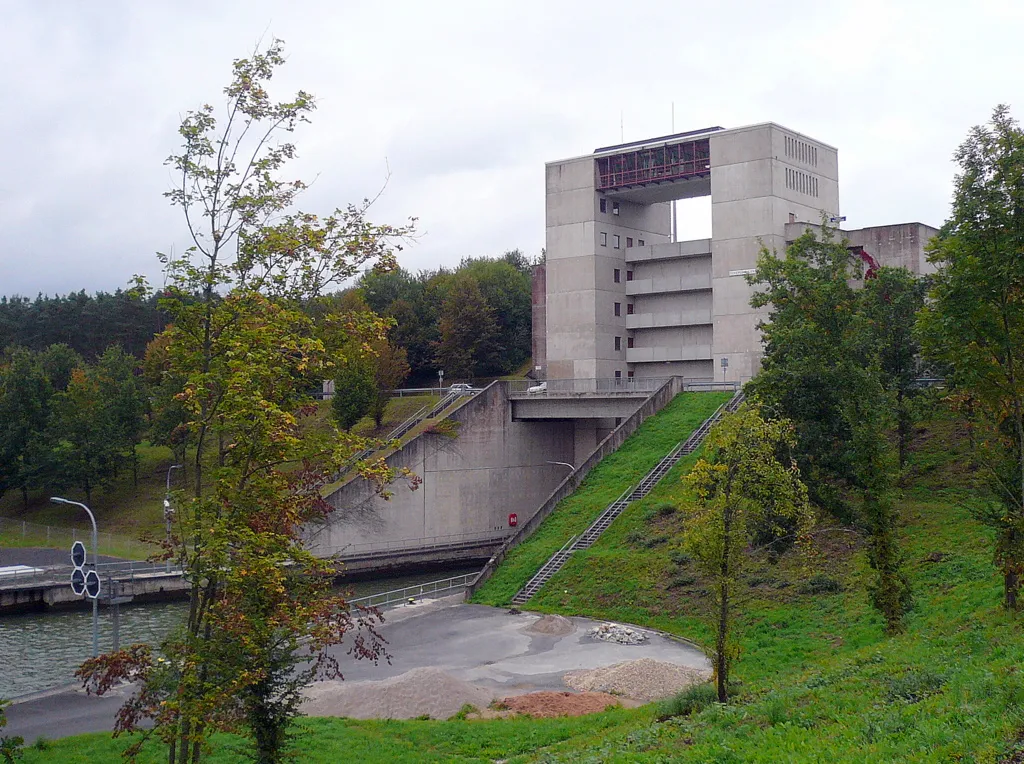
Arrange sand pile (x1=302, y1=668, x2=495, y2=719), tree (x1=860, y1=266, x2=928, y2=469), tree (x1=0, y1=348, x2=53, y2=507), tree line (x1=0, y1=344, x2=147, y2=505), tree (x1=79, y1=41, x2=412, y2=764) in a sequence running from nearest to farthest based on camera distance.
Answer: tree (x1=79, y1=41, x2=412, y2=764) < sand pile (x1=302, y1=668, x2=495, y2=719) < tree (x1=860, y1=266, x2=928, y2=469) < tree line (x1=0, y1=344, x2=147, y2=505) < tree (x1=0, y1=348, x2=53, y2=507)

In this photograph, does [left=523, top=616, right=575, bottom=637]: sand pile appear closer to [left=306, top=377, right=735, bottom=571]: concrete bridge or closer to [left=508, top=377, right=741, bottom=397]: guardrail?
[left=306, top=377, right=735, bottom=571]: concrete bridge

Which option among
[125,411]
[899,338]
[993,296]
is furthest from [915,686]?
[125,411]

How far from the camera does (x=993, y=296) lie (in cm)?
2086

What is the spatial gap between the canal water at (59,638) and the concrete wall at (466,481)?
202 inches

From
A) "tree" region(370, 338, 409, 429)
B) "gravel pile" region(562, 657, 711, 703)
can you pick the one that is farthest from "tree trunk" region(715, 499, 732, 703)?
"tree" region(370, 338, 409, 429)

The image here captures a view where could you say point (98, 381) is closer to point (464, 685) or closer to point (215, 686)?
point (464, 685)

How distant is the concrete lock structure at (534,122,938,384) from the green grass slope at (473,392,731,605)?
22.9ft

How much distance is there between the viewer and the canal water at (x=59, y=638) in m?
30.1

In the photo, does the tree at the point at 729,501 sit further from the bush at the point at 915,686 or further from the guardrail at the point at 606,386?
the guardrail at the point at 606,386

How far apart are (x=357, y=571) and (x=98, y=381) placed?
93.0 feet

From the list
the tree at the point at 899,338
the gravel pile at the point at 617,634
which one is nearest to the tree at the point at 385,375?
the gravel pile at the point at 617,634

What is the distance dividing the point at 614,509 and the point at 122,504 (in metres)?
35.2

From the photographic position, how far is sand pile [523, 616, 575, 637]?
3362 centimetres

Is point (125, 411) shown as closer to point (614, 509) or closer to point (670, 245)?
point (614, 509)
